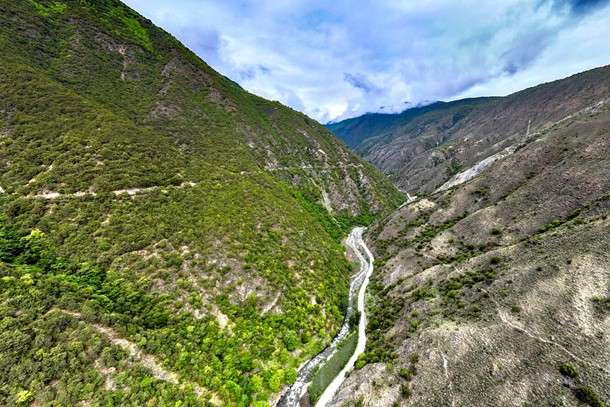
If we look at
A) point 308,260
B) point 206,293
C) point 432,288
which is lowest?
point 432,288

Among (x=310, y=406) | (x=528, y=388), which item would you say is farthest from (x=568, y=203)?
(x=310, y=406)

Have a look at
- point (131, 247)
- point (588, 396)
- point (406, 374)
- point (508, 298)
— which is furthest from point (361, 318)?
point (131, 247)

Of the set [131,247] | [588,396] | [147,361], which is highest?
[131,247]

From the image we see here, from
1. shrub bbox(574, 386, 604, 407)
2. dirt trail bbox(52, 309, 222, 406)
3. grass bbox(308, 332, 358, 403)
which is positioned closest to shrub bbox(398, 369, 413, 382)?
grass bbox(308, 332, 358, 403)

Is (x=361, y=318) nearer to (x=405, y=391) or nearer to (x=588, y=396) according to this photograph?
(x=405, y=391)

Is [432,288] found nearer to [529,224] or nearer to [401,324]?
[401,324]

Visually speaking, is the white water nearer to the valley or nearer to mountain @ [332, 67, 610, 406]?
the valley

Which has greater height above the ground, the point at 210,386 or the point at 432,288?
the point at 210,386
